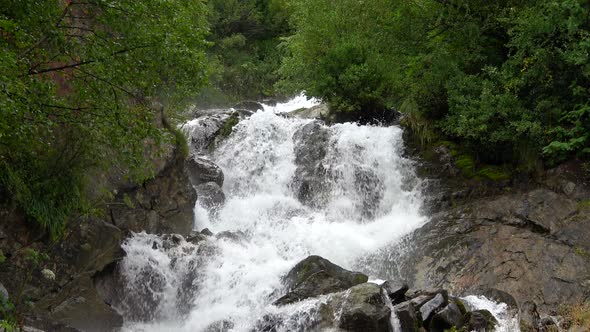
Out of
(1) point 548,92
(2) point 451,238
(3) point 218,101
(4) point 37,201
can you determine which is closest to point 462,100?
(1) point 548,92

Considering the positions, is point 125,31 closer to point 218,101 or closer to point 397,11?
point 397,11

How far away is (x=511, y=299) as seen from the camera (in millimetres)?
9234

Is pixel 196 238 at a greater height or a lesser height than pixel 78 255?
lesser

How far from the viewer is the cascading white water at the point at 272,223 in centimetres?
1038

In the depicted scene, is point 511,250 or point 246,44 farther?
point 246,44

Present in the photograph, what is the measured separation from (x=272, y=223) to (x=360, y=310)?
643cm

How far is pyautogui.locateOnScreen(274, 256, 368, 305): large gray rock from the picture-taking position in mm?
9367

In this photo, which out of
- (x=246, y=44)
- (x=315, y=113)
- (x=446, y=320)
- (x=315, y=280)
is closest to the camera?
(x=446, y=320)

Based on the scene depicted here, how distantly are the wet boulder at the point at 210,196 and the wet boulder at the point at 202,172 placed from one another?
0.34m

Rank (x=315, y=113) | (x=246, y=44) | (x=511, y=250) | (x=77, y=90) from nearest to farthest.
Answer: (x=77, y=90) < (x=511, y=250) < (x=315, y=113) < (x=246, y=44)

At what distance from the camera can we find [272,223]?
13875mm

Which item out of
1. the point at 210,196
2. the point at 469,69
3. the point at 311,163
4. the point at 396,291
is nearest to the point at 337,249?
the point at 396,291

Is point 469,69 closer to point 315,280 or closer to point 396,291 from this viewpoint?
point 396,291

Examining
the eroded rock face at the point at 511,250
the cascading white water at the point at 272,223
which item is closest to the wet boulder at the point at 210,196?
the cascading white water at the point at 272,223
